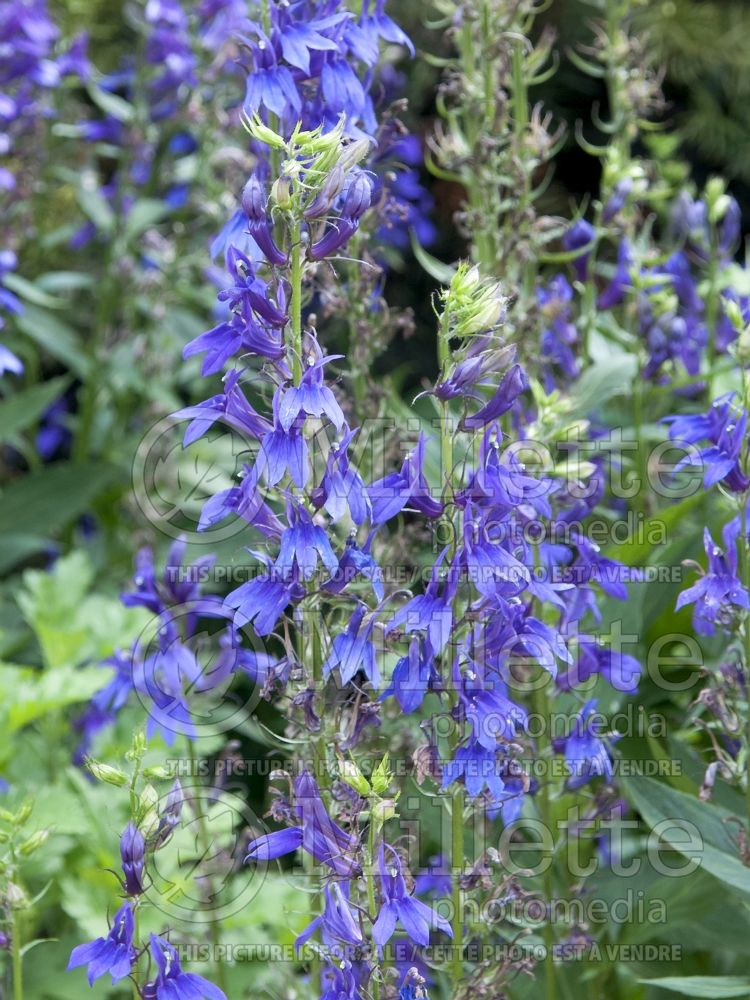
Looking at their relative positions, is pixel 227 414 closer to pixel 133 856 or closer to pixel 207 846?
pixel 133 856

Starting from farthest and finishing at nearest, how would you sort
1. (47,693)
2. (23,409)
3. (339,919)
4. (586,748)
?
(23,409), (47,693), (586,748), (339,919)

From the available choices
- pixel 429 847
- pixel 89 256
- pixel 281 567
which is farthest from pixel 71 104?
pixel 281 567

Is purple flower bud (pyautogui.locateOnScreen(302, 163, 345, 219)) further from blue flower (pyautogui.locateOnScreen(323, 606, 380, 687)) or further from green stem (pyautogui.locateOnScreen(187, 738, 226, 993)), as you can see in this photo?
green stem (pyautogui.locateOnScreen(187, 738, 226, 993))

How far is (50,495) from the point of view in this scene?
116 inches

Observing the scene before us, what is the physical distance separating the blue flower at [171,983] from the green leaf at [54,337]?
2.06 m

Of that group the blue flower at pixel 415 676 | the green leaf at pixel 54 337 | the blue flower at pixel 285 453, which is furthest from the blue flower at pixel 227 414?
the green leaf at pixel 54 337

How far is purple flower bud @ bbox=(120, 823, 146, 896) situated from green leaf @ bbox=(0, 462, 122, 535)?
1.73 meters

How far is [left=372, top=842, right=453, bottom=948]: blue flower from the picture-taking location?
4.00 ft

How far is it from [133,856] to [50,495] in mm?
1794

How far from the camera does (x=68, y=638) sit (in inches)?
88.1

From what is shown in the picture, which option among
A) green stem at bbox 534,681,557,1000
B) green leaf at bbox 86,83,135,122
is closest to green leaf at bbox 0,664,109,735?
green stem at bbox 534,681,557,1000

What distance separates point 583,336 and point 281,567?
1.15m

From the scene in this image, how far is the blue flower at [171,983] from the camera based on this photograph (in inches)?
51.3

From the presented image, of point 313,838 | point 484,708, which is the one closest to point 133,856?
point 313,838
